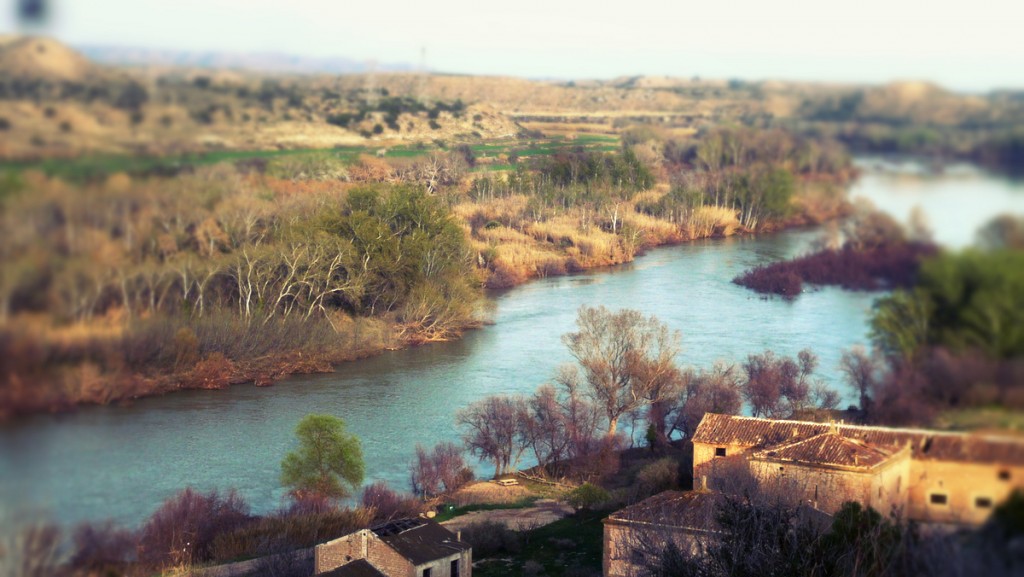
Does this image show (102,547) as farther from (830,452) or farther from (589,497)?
(589,497)

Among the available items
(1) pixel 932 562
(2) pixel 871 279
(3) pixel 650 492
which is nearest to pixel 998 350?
(1) pixel 932 562

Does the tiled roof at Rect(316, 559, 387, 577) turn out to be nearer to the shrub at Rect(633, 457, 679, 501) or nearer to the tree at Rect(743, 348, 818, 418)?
the shrub at Rect(633, 457, 679, 501)

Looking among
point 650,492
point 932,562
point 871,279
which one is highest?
point 871,279

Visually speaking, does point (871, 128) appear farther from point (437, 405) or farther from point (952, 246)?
point (437, 405)

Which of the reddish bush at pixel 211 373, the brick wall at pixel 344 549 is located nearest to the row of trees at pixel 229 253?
the reddish bush at pixel 211 373

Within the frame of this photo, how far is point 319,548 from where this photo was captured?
9859 millimetres

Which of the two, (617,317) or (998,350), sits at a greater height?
(998,350)

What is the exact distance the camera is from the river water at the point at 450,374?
363 inches

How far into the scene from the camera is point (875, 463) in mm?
6699

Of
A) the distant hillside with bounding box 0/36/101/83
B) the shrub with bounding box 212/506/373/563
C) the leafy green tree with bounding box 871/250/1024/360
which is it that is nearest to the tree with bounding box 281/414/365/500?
the shrub with bounding box 212/506/373/563

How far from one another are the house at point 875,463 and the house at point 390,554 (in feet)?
8.60

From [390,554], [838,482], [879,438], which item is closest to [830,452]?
[838,482]

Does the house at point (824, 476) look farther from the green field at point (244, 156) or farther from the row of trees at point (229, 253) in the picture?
the green field at point (244, 156)

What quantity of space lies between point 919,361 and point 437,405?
9.61 metres
